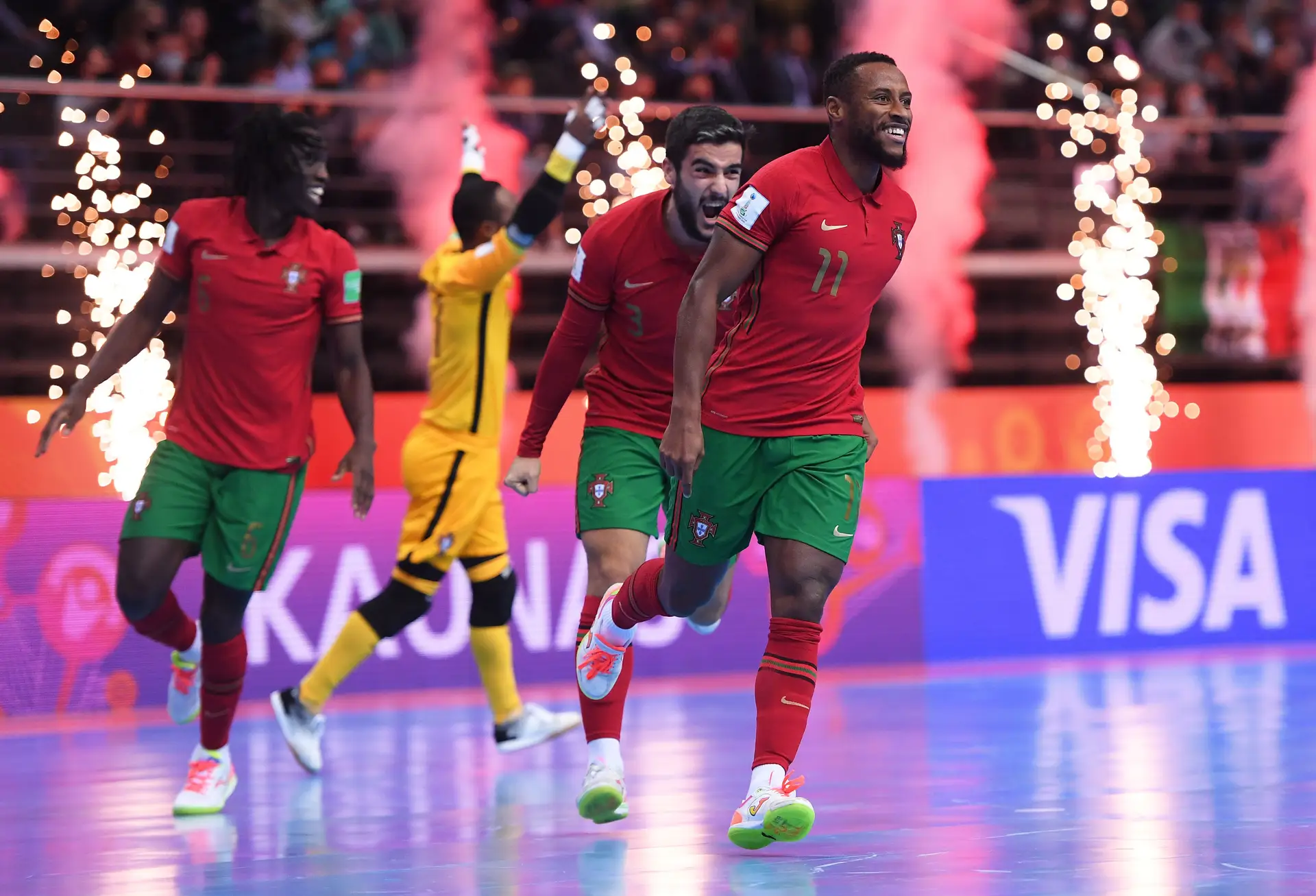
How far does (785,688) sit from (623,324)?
1.49m

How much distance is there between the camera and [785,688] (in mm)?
4859

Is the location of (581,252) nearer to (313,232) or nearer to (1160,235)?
(313,232)

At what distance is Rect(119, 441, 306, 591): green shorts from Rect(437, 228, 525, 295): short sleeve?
1.15 m

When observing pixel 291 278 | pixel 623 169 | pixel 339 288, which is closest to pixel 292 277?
pixel 291 278

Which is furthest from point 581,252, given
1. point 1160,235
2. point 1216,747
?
point 1160,235

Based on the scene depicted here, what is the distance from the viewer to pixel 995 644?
10.1 meters

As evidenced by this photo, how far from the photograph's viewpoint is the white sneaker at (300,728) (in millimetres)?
6754

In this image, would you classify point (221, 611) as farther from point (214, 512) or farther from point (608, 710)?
point (608, 710)

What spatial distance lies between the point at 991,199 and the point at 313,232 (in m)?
8.80

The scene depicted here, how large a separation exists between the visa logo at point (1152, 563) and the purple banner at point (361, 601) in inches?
29.7

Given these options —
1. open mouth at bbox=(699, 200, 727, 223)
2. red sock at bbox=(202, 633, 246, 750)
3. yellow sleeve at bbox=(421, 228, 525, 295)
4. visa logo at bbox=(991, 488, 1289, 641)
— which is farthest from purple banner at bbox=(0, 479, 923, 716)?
open mouth at bbox=(699, 200, 727, 223)

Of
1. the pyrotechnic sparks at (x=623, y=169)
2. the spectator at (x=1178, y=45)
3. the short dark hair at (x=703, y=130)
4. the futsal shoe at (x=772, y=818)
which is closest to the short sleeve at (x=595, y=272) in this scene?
the short dark hair at (x=703, y=130)

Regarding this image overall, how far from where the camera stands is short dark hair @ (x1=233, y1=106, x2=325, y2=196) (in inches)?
235

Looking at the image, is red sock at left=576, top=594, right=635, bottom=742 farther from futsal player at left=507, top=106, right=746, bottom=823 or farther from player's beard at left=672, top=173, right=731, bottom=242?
player's beard at left=672, top=173, right=731, bottom=242
